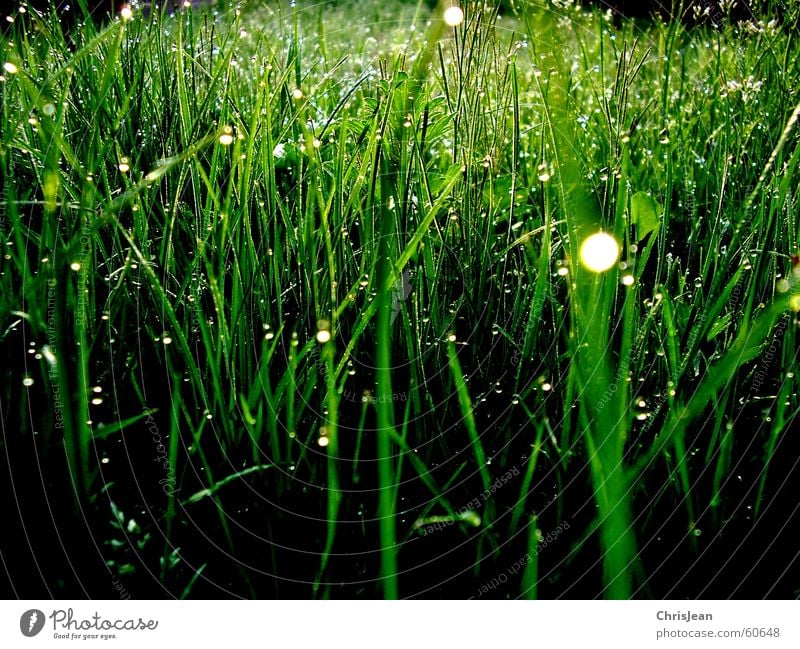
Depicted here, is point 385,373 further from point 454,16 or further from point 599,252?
point 454,16

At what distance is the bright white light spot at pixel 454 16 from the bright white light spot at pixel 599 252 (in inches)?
9.9

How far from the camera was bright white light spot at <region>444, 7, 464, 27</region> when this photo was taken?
2.05 feet

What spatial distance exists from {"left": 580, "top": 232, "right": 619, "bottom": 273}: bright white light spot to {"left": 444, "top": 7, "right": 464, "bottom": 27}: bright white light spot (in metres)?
0.25

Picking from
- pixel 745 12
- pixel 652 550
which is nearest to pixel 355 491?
pixel 652 550

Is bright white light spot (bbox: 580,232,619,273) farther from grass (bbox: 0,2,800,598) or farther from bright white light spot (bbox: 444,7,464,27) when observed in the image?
bright white light spot (bbox: 444,7,464,27)

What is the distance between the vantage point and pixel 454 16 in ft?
2.06

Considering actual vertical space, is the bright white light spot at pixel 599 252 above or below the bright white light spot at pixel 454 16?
below

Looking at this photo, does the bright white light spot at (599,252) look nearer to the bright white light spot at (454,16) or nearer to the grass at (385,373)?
the grass at (385,373)

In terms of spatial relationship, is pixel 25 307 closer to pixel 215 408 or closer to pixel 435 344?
pixel 215 408

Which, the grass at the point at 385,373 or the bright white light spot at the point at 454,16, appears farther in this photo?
the bright white light spot at the point at 454,16

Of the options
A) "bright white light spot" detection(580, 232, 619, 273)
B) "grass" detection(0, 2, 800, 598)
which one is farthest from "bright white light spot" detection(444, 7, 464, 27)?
"bright white light spot" detection(580, 232, 619, 273)

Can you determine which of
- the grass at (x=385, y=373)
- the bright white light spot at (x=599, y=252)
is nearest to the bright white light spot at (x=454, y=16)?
the grass at (x=385, y=373)

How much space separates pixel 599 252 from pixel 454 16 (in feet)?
0.91

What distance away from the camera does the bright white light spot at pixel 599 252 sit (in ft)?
1.82
